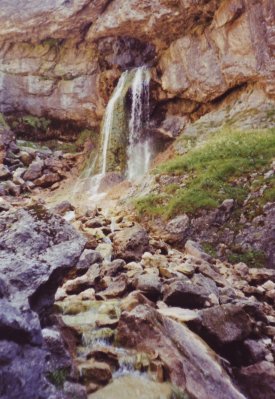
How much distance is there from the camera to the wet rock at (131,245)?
9.37 m

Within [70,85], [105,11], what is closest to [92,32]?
[105,11]

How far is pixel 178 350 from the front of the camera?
5.07m

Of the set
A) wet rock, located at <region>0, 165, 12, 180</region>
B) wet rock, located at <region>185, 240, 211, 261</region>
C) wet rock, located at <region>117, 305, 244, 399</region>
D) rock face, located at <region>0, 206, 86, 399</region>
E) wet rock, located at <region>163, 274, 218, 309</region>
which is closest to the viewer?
rock face, located at <region>0, 206, 86, 399</region>

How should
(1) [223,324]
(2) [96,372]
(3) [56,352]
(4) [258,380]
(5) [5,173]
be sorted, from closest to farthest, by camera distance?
(3) [56,352], (2) [96,372], (4) [258,380], (1) [223,324], (5) [5,173]

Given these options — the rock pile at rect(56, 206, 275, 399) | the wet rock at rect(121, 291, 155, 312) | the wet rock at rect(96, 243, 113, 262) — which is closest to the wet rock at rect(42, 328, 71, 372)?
the rock pile at rect(56, 206, 275, 399)

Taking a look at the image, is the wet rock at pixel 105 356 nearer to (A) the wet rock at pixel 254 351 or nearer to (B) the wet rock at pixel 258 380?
(B) the wet rock at pixel 258 380

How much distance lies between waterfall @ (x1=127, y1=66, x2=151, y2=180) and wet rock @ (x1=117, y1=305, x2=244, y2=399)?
17.5 m

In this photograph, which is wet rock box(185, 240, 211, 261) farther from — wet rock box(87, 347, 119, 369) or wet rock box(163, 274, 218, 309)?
wet rock box(87, 347, 119, 369)

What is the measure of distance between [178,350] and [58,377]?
1591mm

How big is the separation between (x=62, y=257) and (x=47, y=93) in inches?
1025

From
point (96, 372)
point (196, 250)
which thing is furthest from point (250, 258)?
point (96, 372)

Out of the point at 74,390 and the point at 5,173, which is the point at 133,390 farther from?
the point at 5,173

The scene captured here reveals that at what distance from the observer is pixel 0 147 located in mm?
25812

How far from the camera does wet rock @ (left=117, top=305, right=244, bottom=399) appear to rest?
4742 millimetres
